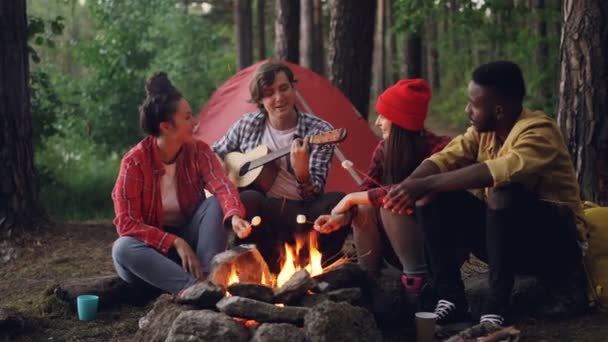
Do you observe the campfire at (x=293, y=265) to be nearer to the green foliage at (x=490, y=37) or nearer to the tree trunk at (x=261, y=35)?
the green foliage at (x=490, y=37)

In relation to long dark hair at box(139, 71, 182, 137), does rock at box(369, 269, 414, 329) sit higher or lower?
lower

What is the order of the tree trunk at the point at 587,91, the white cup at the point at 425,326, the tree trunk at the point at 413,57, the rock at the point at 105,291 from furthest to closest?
the tree trunk at the point at 413,57
the tree trunk at the point at 587,91
the rock at the point at 105,291
the white cup at the point at 425,326

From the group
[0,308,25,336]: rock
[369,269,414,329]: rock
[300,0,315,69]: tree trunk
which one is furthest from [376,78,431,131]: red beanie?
[300,0,315,69]: tree trunk

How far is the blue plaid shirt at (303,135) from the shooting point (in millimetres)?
4727

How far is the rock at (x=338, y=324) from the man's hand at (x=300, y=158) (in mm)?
1330

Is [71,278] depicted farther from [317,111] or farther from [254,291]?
[317,111]

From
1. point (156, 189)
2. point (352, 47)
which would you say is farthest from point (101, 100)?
point (156, 189)

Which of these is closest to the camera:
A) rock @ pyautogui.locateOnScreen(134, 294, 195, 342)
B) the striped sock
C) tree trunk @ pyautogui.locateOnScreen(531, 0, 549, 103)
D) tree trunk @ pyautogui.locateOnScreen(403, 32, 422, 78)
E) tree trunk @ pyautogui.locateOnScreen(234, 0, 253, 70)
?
rock @ pyautogui.locateOnScreen(134, 294, 195, 342)

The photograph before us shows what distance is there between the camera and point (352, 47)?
8688 mm

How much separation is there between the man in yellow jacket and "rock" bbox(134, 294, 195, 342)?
1047mm

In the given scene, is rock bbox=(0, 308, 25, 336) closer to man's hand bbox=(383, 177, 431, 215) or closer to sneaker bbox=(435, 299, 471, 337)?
man's hand bbox=(383, 177, 431, 215)

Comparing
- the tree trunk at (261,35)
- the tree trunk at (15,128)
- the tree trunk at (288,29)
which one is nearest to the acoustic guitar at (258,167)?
the tree trunk at (15,128)

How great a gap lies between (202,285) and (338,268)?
0.67 metres

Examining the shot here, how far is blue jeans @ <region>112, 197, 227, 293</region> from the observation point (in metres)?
4.19
